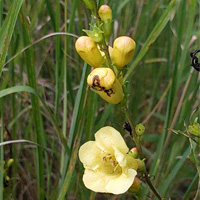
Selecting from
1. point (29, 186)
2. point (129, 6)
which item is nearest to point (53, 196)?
point (29, 186)

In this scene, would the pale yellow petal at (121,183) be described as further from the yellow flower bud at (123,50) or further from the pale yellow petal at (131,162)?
the yellow flower bud at (123,50)

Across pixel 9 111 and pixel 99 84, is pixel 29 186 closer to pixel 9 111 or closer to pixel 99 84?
pixel 9 111

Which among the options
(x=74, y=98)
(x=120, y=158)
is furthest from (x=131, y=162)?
(x=74, y=98)

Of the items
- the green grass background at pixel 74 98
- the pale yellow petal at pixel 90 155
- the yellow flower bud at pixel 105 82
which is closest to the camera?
the yellow flower bud at pixel 105 82

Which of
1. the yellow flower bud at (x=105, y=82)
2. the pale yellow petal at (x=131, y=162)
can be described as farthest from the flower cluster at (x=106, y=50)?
the pale yellow petal at (x=131, y=162)

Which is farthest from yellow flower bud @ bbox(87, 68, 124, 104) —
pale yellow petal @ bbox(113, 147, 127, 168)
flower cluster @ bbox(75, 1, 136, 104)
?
pale yellow petal @ bbox(113, 147, 127, 168)

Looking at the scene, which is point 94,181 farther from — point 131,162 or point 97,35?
point 97,35

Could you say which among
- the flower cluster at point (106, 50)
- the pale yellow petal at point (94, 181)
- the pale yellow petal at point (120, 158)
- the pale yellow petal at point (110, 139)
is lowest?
the pale yellow petal at point (94, 181)
